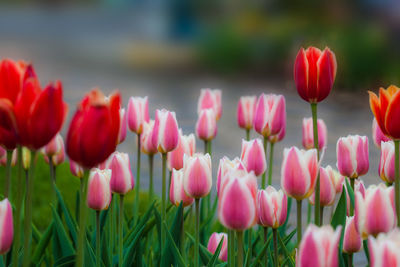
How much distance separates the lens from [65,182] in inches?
174

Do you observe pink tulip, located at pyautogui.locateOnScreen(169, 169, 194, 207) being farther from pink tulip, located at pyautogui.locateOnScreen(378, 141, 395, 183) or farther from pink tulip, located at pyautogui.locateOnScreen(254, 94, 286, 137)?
pink tulip, located at pyautogui.locateOnScreen(378, 141, 395, 183)

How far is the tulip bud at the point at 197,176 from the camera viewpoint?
186cm

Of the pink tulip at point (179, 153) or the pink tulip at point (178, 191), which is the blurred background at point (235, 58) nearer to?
the pink tulip at point (179, 153)

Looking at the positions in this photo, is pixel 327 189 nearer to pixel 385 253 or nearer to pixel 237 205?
pixel 237 205

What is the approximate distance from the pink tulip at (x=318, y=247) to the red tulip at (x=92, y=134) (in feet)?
1.30

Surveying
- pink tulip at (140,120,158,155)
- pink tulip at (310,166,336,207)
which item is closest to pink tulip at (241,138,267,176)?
pink tulip at (310,166,336,207)

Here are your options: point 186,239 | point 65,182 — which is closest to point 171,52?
point 65,182

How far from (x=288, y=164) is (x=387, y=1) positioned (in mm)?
15630

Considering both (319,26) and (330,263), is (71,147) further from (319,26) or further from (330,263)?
(319,26)

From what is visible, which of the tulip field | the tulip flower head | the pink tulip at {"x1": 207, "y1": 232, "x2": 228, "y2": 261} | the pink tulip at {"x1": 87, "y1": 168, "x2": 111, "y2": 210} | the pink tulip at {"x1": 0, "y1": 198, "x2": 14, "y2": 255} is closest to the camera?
the tulip field

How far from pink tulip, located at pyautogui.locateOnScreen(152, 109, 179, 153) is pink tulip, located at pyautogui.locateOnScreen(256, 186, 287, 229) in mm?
362

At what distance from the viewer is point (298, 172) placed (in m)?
1.68

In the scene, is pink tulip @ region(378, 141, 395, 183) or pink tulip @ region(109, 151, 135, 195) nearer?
pink tulip @ region(378, 141, 395, 183)

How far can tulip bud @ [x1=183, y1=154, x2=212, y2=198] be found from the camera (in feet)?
6.12
